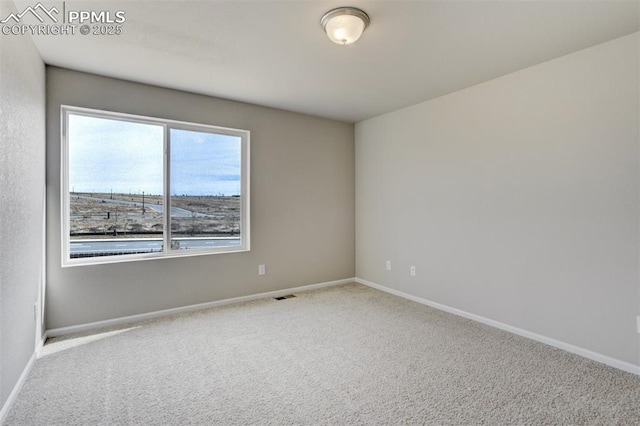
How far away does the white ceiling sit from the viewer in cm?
217

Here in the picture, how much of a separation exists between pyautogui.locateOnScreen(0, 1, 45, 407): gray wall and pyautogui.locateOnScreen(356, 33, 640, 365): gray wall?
377 cm

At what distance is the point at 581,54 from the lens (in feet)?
8.86

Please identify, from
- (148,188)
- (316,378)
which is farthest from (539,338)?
(148,188)

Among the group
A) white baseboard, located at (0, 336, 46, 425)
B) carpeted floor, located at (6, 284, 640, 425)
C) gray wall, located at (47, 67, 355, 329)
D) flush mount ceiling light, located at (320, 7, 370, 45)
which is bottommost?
carpeted floor, located at (6, 284, 640, 425)

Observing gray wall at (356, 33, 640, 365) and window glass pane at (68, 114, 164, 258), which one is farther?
window glass pane at (68, 114, 164, 258)

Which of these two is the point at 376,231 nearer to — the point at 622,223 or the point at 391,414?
the point at 622,223

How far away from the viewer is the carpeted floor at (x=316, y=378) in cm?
192

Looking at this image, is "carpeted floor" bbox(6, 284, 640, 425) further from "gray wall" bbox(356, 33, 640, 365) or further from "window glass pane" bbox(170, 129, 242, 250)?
"window glass pane" bbox(170, 129, 242, 250)

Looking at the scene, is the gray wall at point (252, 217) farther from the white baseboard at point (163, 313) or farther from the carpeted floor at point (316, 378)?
the carpeted floor at point (316, 378)

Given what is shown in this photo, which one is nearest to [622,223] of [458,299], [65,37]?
[458,299]

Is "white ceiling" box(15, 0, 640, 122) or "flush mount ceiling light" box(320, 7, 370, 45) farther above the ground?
"white ceiling" box(15, 0, 640, 122)

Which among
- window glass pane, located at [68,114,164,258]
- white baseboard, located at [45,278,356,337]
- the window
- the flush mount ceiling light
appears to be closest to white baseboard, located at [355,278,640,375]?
white baseboard, located at [45,278,356,337]

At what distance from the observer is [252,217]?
4266 mm

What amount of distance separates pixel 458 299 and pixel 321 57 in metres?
2.91
